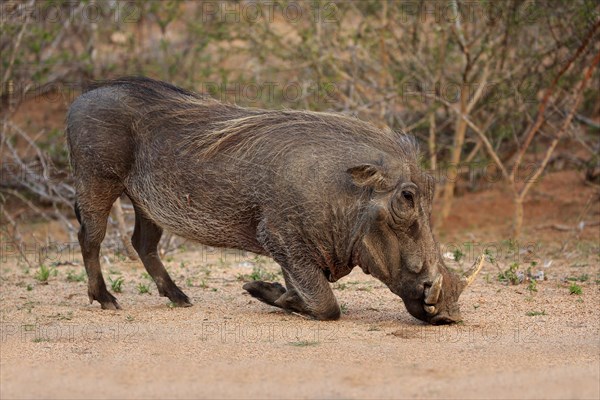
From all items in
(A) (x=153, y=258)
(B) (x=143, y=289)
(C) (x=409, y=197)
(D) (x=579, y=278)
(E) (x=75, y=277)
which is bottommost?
(E) (x=75, y=277)

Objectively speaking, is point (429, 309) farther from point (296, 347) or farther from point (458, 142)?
point (458, 142)

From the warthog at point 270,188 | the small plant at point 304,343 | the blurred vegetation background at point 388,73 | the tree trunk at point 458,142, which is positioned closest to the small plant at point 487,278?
the warthog at point 270,188

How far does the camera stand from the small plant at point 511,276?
688cm

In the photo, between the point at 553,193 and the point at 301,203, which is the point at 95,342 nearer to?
the point at 301,203

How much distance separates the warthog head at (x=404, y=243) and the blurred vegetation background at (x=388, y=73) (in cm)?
338

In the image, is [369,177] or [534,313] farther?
[534,313]

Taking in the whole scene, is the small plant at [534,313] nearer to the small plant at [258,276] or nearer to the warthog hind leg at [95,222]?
the small plant at [258,276]

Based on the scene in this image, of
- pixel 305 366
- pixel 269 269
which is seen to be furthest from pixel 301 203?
pixel 269 269

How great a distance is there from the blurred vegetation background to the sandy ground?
9.04 ft

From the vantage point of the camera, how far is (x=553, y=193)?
38.0ft

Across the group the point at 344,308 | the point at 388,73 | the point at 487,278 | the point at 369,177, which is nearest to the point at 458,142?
the point at 388,73

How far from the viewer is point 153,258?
6.71m

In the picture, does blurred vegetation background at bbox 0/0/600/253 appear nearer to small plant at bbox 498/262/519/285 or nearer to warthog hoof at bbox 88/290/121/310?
small plant at bbox 498/262/519/285

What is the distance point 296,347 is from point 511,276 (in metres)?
2.45
